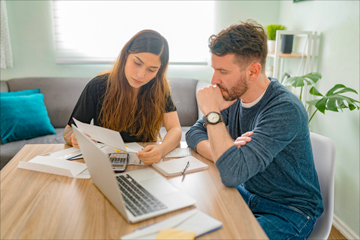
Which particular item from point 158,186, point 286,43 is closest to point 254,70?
point 158,186

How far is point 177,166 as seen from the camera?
112cm

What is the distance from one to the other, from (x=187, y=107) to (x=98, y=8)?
1375 mm

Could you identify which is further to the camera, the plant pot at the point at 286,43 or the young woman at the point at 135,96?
the plant pot at the point at 286,43

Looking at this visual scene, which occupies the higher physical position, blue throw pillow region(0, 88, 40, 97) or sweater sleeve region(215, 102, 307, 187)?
sweater sleeve region(215, 102, 307, 187)

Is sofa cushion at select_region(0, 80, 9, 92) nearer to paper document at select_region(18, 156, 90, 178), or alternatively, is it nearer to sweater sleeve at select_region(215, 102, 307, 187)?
paper document at select_region(18, 156, 90, 178)

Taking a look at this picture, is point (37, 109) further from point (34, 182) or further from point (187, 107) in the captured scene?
point (34, 182)

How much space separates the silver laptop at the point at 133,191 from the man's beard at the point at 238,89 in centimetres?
44

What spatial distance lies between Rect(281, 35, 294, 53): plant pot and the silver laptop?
184 centimetres

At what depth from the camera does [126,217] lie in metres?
0.74

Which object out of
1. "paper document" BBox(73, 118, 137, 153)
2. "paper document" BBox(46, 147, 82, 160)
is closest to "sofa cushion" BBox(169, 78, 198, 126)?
"paper document" BBox(46, 147, 82, 160)

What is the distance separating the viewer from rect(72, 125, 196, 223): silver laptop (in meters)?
0.74

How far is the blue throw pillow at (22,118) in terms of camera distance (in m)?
2.40

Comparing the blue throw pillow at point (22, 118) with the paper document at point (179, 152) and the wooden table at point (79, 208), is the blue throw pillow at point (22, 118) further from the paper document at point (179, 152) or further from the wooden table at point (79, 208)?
the paper document at point (179, 152)

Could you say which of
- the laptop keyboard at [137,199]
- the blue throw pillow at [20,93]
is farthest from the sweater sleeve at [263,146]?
the blue throw pillow at [20,93]
